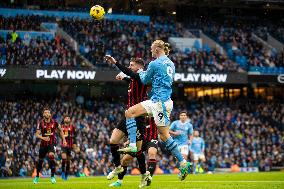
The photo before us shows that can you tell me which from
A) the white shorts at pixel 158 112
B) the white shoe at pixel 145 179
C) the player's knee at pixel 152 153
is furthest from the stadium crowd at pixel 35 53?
the white shorts at pixel 158 112

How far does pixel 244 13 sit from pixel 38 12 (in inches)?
788

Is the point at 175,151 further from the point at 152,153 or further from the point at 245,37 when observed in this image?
the point at 245,37

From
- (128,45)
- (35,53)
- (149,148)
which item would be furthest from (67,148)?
(128,45)

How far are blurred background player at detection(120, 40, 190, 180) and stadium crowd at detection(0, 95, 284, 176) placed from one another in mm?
19804

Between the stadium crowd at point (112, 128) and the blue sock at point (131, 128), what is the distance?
59.3 ft

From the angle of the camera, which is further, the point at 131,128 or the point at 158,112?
the point at 131,128

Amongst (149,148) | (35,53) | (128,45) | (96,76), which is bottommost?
(149,148)

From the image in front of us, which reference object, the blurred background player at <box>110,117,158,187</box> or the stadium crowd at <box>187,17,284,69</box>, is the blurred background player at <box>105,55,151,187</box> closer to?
the blurred background player at <box>110,117,158,187</box>

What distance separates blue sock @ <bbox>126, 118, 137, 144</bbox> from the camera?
48.8 ft

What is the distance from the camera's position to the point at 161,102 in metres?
13.2

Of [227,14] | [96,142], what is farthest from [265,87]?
[96,142]

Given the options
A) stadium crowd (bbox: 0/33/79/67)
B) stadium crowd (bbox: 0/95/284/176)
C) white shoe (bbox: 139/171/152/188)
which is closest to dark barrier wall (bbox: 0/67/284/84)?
stadium crowd (bbox: 0/33/79/67)

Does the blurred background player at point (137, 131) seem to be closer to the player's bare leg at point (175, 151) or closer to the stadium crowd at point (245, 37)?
the player's bare leg at point (175, 151)

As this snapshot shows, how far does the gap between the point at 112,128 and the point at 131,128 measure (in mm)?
24405
